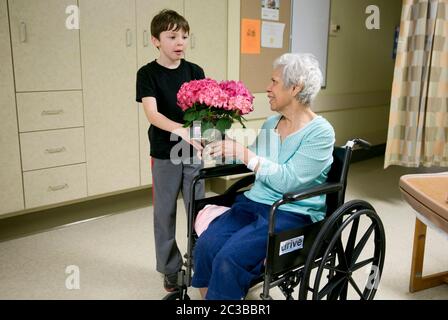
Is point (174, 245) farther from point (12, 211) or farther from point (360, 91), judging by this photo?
point (360, 91)

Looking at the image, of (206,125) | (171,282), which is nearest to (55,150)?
(171,282)

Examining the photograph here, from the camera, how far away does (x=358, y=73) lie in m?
4.59

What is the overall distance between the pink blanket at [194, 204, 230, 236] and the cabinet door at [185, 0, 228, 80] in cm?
167

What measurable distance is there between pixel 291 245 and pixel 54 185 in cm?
178

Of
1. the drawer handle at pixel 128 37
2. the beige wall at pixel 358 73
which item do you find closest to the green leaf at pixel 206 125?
the drawer handle at pixel 128 37

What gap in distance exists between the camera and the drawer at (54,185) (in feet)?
8.59

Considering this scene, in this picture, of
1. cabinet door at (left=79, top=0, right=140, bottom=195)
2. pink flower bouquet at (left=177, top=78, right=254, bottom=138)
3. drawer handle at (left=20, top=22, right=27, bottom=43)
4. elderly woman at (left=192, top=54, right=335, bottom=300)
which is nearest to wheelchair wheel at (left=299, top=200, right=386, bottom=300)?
elderly woman at (left=192, top=54, right=335, bottom=300)

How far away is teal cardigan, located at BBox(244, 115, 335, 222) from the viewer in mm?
1530

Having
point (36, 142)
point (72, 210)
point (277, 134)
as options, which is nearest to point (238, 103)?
point (277, 134)

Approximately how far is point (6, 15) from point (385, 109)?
13.3ft

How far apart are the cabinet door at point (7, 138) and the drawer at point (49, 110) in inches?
2.1

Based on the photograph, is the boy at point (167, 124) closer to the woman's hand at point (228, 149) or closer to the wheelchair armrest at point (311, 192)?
→ the woman's hand at point (228, 149)

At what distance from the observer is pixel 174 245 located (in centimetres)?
206
